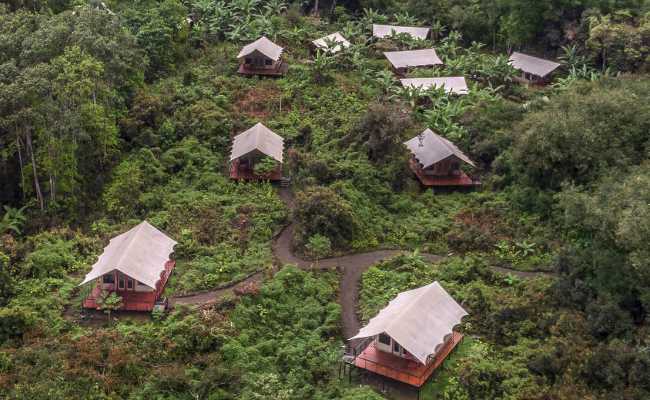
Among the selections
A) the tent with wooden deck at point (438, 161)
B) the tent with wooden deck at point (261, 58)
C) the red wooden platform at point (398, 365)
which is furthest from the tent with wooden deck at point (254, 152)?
the red wooden platform at point (398, 365)

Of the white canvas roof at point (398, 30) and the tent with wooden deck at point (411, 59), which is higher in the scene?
the tent with wooden deck at point (411, 59)

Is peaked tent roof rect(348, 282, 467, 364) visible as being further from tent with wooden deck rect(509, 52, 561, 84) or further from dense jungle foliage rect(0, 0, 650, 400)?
tent with wooden deck rect(509, 52, 561, 84)

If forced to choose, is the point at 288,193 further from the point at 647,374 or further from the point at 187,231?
the point at 647,374

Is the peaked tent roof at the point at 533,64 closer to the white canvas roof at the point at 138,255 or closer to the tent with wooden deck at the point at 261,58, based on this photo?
the tent with wooden deck at the point at 261,58

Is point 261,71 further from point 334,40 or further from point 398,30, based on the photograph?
point 398,30

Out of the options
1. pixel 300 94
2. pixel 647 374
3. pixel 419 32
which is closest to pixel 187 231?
pixel 300 94

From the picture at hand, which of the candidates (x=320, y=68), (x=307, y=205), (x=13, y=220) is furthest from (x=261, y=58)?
(x=13, y=220)
